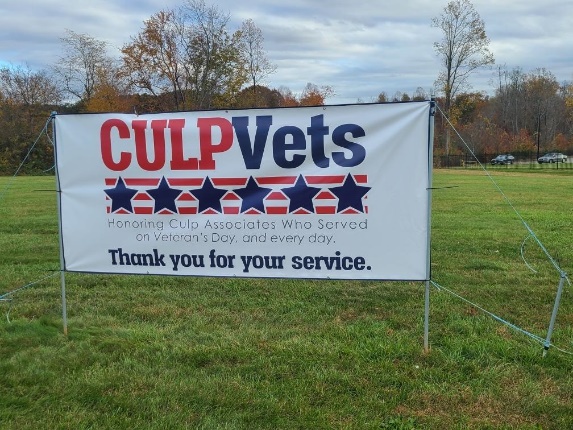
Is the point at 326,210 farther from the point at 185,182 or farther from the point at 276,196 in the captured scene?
the point at 185,182

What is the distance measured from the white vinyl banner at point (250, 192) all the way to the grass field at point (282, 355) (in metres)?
0.64

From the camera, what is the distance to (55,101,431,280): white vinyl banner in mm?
4195

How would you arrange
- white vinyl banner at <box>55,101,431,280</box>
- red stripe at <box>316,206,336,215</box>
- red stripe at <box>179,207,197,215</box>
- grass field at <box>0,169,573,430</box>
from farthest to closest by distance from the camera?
1. red stripe at <box>179,207,197,215</box>
2. red stripe at <box>316,206,336,215</box>
3. white vinyl banner at <box>55,101,431,280</box>
4. grass field at <box>0,169,573,430</box>

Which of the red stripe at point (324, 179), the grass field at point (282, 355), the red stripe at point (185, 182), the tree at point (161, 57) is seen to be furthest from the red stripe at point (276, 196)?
the tree at point (161, 57)

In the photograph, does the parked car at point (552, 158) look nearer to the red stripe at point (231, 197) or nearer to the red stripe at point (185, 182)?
the red stripe at point (231, 197)

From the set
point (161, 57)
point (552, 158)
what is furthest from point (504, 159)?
point (161, 57)

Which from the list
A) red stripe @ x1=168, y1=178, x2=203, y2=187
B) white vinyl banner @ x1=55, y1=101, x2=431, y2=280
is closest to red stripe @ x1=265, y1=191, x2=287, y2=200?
white vinyl banner @ x1=55, y1=101, x2=431, y2=280

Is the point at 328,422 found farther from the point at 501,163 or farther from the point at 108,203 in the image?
the point at 501,163

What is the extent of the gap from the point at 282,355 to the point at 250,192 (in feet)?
4.57

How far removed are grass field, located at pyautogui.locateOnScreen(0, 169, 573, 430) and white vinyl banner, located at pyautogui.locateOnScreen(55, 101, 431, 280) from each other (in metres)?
0.64

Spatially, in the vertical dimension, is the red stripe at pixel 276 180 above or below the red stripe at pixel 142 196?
Result: above

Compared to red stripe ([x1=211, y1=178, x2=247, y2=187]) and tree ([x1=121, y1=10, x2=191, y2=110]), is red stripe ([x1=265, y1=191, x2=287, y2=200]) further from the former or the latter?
tree ([x1=121, y1=10, x2=191, y2=110])

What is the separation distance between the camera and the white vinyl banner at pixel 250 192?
420cm

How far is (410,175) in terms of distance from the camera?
13.7 feet
